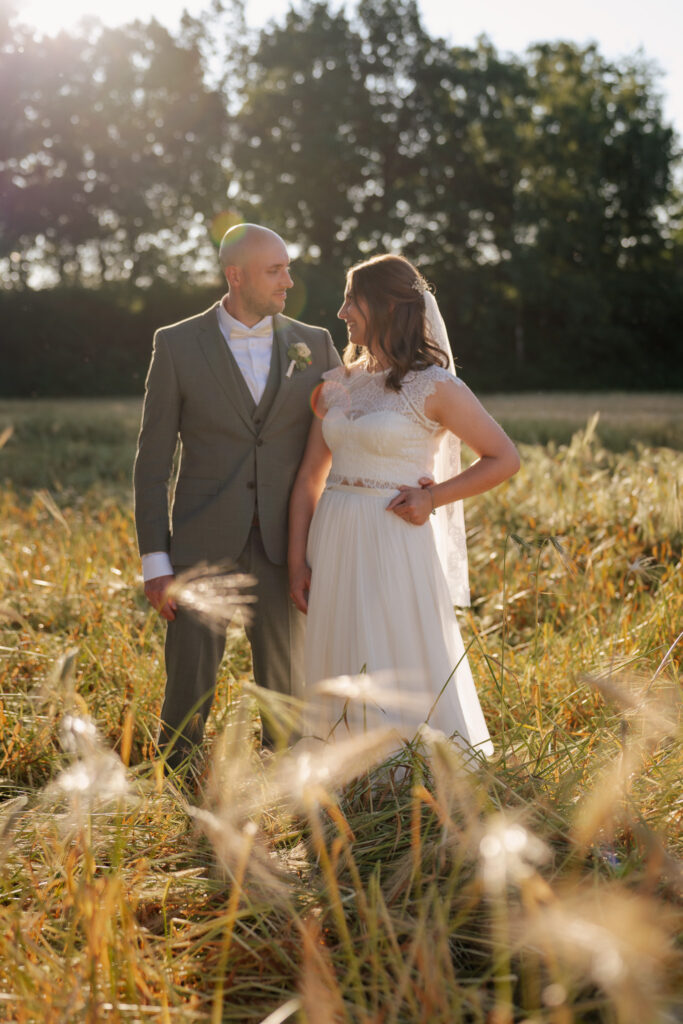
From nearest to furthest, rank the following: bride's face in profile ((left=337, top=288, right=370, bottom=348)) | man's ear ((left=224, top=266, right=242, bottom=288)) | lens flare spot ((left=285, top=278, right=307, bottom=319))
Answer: bride's face in profile ((left=337, top=288, right=370, bottom=348)) < man's ear ((left=224, top=266, right=242, bottom=288)) < lens flare spot ((left=285, top=278, right=307, bottom=319))

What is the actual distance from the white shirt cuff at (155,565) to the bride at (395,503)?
1.96ft

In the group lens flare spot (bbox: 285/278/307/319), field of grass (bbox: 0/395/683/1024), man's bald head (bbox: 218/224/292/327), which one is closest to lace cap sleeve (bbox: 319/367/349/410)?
man's bald head (bbox: 218/224/292/327)

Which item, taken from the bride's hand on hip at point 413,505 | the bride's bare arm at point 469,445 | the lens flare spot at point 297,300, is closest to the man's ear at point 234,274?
the bride's bare arm at point 469,445

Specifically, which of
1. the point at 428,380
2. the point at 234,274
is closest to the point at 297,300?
the point at 234,274

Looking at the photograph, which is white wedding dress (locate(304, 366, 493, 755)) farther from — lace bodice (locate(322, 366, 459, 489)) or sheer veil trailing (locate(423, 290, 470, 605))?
sheer veil trailing (locate(423, 290, 470, 605))

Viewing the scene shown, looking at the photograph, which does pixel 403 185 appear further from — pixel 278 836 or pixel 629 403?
pixel 278 836

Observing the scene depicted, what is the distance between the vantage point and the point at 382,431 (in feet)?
10.7

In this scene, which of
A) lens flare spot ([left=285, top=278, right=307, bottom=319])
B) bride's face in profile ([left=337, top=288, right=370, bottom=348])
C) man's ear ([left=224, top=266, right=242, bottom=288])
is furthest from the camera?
lens flare spot ([left=285, top=278, right=307, bottom=319])

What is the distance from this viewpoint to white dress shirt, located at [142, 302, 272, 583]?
3.64 meters

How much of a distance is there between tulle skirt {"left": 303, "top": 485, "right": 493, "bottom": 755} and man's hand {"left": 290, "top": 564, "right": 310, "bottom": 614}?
17 centimetres

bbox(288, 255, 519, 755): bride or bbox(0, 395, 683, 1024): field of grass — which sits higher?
bbox(288, 255, 519, 755): bride

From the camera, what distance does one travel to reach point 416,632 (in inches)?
132

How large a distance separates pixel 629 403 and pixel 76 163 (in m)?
22.5

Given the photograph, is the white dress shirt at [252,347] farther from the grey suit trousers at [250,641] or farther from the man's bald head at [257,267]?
the grey suit trousers at [250,641]
